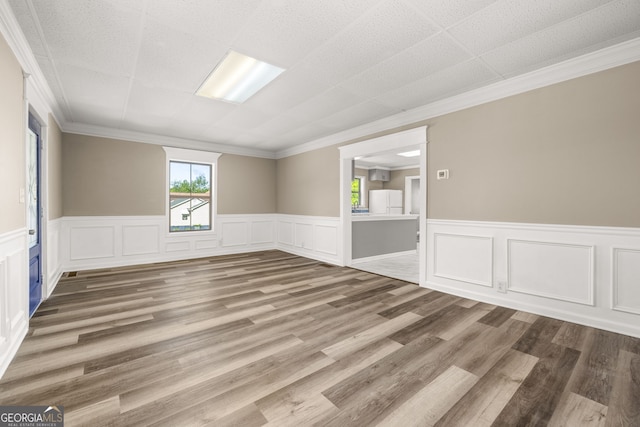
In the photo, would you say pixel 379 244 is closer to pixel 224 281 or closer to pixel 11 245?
pixel 224 281

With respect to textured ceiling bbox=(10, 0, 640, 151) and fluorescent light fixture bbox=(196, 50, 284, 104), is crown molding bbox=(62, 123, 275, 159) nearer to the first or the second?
textured ceiling bbox=(10, 0, 640, 151)

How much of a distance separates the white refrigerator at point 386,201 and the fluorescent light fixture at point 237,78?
6451mm

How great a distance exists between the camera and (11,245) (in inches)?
84.7

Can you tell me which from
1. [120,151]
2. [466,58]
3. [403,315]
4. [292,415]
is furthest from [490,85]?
[120,151]

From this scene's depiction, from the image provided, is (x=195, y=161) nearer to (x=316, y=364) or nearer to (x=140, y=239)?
(x=140, y=239)

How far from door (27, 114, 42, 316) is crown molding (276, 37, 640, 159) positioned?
4.36 metres

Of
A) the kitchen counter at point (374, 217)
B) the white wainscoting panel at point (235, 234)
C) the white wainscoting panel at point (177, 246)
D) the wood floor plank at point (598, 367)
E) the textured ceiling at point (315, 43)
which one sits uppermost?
the textured ceiling at point (315, 43)

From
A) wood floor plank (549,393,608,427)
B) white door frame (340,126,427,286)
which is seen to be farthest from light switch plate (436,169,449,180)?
wood floor plank (549,393,608,427)

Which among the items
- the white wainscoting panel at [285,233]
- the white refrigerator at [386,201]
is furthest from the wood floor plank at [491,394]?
the white refrigerator at [386,201]

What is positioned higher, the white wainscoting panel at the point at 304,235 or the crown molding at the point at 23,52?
the crown molding at the point at 23,52

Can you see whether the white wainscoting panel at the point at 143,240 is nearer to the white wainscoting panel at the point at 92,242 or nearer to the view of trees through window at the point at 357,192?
the white wainscoting panel at the point at 92,242

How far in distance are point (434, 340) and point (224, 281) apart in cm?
298

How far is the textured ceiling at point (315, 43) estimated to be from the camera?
6.57ft

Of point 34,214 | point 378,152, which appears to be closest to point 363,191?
point 378,152
